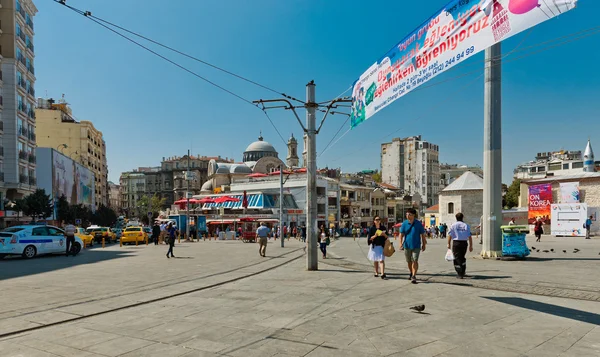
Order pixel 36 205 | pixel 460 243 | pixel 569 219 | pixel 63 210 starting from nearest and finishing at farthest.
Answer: pixel 460 243 → pixel 569 219 → pixel 36 205 → pixel 63 210

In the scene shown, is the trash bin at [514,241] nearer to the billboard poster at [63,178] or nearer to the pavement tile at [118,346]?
the pavement tile at [118,346]

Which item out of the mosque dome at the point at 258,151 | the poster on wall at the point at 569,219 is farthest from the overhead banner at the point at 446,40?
the mosque dome at the point at 258,151

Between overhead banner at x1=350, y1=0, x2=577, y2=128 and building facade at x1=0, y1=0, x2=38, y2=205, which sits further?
building facade at x1=0, y1=0, x2=38, y2=205

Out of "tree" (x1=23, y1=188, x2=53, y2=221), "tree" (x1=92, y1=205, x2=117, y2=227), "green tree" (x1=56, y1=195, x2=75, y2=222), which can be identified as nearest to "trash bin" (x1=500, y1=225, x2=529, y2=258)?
"tree" (x1=23, y1=188, x2=53, y2=221)

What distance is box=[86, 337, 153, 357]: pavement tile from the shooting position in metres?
5.26

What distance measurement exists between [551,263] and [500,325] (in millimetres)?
Answer: 9383

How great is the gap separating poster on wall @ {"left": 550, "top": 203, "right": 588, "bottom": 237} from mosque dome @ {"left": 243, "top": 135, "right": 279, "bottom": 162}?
8636 centimetres

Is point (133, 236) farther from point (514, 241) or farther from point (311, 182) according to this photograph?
point (514, 241)

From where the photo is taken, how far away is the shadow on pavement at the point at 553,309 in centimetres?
643

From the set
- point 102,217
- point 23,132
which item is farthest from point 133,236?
point 102,217

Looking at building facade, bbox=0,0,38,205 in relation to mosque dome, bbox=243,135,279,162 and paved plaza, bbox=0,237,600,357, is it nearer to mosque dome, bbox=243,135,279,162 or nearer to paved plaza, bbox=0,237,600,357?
paved plaza, bbox=0,237,600,357

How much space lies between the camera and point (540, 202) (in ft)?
139

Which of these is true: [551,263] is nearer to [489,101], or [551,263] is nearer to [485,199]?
[485,199]

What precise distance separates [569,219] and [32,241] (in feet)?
119
